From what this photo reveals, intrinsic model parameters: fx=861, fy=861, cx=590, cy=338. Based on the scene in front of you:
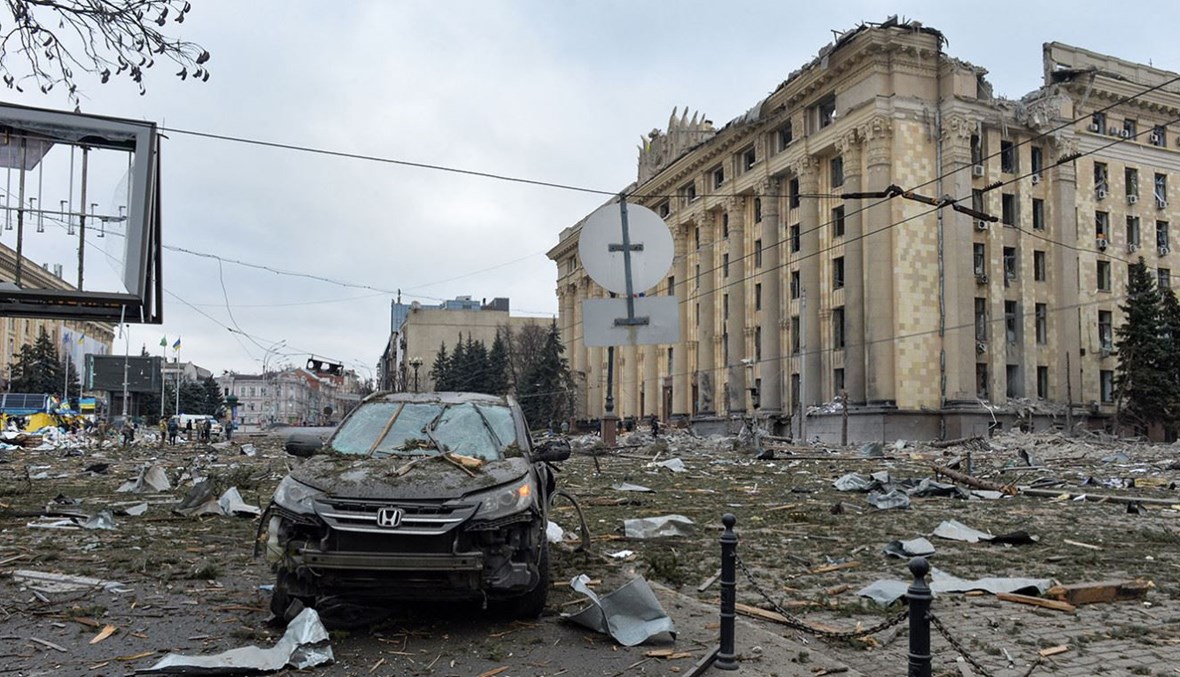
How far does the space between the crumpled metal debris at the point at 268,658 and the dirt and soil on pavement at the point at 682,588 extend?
0.42 ft

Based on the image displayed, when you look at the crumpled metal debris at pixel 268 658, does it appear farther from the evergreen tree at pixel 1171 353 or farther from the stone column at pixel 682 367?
the stone column at pixel 682 367

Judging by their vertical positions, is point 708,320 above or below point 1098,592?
above

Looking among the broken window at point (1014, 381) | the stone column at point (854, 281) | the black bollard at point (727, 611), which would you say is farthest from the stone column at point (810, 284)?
the black bollard at point (727, 611)

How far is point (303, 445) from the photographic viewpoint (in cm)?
751

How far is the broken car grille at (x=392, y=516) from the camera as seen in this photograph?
579 cm

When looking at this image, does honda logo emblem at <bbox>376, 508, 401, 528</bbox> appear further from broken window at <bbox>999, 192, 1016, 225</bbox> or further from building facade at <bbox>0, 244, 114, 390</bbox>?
building facade at <bbox>0, 244, 114, 390</bbox>

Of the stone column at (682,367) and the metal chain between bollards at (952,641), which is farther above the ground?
the stone column at (682,367)

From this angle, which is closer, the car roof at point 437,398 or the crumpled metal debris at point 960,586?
the crumpled metal debris at point 960,586

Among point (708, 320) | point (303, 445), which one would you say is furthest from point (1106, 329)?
point (303, 445)

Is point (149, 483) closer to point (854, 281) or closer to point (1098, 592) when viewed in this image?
point (1098, 592)

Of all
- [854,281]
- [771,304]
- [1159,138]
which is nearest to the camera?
[854,281]

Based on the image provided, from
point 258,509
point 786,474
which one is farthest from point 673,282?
point 258,509

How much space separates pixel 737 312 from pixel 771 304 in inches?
186

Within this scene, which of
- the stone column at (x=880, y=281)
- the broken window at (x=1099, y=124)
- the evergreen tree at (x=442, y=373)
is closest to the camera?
the stone column at (x=880, y=281)
